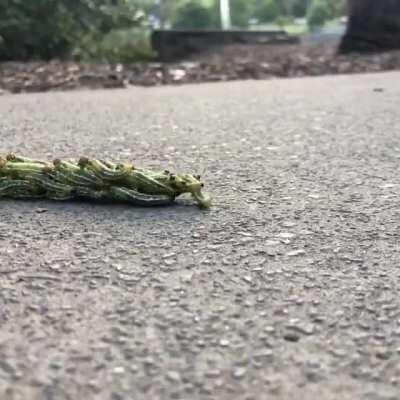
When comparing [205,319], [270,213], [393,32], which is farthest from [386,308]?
[393,32]

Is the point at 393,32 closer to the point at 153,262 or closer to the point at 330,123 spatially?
the point at 330,123

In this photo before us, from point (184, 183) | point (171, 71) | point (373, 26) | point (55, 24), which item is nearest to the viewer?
point (184, 183)

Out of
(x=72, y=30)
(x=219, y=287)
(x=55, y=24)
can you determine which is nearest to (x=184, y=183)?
(x=219, y=287)

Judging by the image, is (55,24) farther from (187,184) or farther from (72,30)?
(187,184)

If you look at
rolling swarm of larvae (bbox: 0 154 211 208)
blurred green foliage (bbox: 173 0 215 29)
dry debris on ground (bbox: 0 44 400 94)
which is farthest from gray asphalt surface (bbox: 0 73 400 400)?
blurred green foliage (bbox: 173 0 215 29)

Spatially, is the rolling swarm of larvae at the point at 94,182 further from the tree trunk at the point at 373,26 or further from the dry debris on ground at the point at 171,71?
the tree trunk at the point at 373,26

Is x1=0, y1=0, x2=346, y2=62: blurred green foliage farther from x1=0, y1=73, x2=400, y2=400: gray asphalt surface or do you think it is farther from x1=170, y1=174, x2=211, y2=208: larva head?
x1=170, y1=174, x2=211, y2=208: larva head
